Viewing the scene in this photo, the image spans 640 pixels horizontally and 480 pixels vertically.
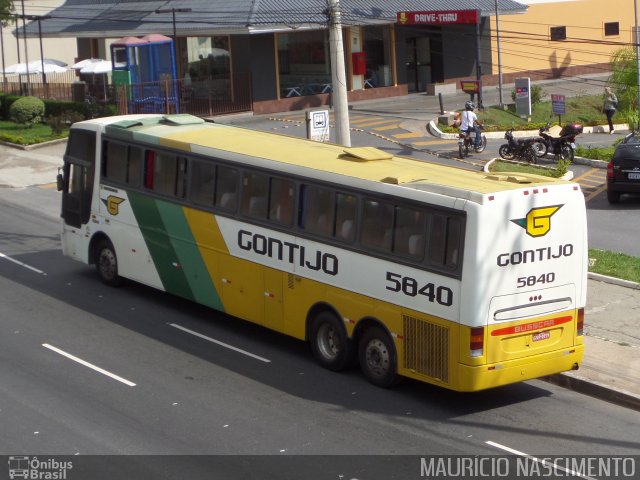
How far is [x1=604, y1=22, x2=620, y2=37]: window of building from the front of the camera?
172ft

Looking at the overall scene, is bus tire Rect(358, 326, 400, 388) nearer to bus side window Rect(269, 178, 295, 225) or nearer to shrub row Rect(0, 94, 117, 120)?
bus side window Rect(269, 178, 295, 225)

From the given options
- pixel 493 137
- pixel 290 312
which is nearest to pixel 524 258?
pixel 290 312

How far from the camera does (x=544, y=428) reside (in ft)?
41.3

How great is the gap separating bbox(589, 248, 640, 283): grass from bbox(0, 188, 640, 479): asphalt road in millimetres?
5212

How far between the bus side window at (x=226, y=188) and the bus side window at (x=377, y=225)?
277 cm

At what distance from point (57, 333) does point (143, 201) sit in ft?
9.10

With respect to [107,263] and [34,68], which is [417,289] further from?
[34,68]

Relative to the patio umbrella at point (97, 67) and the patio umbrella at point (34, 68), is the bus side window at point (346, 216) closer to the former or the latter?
the patio umbrella at point (97, 67)

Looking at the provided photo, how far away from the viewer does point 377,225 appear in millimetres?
13914

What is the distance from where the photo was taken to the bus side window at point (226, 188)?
16.1 metres

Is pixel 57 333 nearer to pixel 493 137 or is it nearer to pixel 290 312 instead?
pixel 290 312

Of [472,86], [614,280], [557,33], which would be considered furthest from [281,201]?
[557,33]

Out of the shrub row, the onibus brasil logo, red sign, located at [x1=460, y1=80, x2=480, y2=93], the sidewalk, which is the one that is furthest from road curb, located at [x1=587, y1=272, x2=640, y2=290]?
the shrub row

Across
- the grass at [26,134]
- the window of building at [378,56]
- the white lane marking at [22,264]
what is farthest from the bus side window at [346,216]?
the window of building at [378,56]
